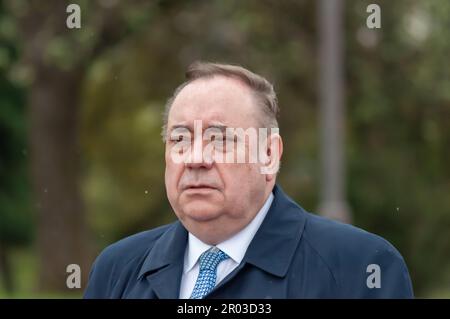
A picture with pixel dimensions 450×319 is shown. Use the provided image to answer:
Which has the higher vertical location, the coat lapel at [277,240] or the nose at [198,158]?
the nose at [198,158]

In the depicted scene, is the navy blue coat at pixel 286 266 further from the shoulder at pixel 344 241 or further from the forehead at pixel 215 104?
the forehead at pixel 215 104

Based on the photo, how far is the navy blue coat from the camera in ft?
8.68

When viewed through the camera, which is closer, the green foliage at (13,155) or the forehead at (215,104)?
the forehead at (215,104)

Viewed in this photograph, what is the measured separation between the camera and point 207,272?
2.79 meters

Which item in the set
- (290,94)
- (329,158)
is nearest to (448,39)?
(329,158)

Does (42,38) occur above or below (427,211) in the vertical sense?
above

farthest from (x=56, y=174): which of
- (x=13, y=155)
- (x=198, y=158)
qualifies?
(x=198, y=158)

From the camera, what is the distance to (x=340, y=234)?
9.06 feet

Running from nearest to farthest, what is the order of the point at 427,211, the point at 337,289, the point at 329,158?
the point at 337,289 < the point at 329,158 < the point at 427,211

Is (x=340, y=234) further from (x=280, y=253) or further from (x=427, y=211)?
(x=427, y=211)

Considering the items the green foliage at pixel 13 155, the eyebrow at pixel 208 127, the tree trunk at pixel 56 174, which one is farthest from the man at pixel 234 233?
the green foliage at pixel 13 155

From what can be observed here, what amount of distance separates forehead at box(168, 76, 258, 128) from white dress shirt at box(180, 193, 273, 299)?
0.28 m

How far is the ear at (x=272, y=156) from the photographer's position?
9.65 feet

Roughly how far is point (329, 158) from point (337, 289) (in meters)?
8.28
